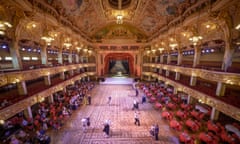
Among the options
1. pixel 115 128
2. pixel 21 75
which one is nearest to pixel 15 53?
pixel 21 75

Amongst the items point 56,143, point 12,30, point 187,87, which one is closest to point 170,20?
point 187,87

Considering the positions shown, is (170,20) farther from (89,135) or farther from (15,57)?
(15,57)

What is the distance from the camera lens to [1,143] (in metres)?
6.17

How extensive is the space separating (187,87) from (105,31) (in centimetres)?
1903

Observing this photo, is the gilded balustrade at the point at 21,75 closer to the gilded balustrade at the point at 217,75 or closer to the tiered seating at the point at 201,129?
the tiered seating at the point at 201,129

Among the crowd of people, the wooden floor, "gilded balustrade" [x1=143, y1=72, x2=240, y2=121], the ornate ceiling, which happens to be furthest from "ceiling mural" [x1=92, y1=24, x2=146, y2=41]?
the crowd of people

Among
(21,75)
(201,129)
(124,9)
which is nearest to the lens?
(21,75)

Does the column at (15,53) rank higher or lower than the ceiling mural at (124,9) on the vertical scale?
lower

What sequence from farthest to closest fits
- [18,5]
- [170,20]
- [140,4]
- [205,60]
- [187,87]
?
[140,4] < [170,20] < [205,60] < [187,87] < [18,5]

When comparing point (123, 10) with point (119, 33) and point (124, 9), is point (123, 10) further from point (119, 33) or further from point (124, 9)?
point (119, 33)

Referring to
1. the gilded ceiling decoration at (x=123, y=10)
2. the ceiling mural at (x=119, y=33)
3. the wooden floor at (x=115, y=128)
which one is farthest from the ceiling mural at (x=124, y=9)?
the wooden floor at (x=115, y=128)

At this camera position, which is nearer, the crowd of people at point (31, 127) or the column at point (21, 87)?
the crowd of people at point (31, 127)

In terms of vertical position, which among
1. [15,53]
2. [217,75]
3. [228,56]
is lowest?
[217,75]

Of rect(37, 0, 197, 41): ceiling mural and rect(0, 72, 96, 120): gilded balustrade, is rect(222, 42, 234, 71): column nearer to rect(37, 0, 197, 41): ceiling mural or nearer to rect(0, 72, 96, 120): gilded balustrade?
rect(37, 0, 197, 41): ceiling mural
